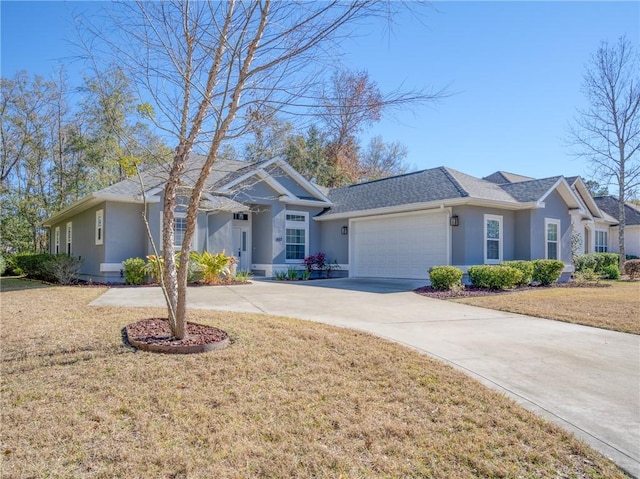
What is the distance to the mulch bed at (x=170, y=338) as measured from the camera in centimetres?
529

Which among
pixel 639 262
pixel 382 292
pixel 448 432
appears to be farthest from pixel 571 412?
pixel 639 262

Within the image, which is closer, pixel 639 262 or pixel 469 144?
pixel 469 144

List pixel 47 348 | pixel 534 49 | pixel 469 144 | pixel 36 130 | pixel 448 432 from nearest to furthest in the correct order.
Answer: pixel 448 432
pixel 47 348
pixel 534 49
pixel 469 144
pixel 36 130

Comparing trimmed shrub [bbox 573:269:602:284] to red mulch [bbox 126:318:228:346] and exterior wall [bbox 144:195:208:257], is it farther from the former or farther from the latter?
red mulch [bbox 126:318:228:346]

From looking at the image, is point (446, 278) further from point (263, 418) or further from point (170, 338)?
point (263, 418)

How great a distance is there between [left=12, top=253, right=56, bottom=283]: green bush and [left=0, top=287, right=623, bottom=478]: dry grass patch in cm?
1080

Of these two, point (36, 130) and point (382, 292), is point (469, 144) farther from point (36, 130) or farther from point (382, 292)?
point (36, 130)

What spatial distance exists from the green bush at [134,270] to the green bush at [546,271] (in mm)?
13375

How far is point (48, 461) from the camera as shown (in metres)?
3.01

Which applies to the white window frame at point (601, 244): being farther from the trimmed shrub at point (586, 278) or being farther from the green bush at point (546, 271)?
the green bush at point (546, 271)

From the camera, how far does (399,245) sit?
17.1 m

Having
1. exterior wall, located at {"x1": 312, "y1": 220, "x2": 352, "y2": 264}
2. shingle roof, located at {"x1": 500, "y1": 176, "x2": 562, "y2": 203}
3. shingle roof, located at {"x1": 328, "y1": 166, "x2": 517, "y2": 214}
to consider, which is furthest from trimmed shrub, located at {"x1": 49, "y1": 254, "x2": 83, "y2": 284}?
shingle roof, located at {"x1": 500, "y1": 176, "x2": 562, "y2": 203}

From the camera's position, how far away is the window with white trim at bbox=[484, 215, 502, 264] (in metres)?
15.5

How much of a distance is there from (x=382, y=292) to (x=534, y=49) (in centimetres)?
749
